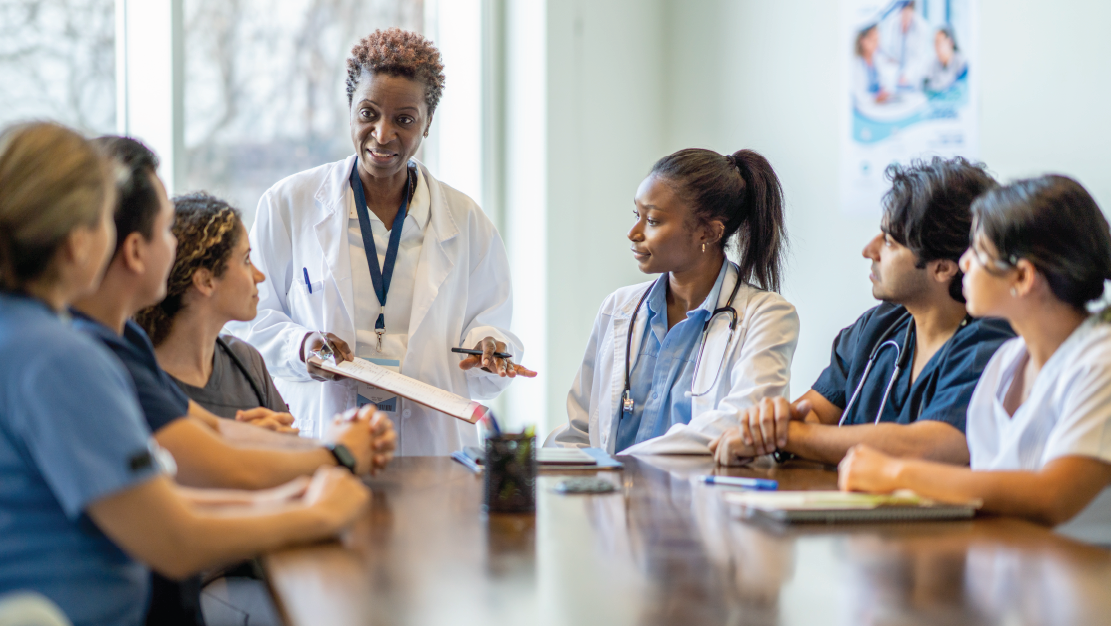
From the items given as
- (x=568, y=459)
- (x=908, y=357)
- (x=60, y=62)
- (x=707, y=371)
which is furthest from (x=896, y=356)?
(x=60, y=62)

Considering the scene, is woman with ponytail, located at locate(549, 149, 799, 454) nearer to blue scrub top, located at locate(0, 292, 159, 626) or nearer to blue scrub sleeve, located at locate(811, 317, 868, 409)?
blue scrub sleeve, located at locate(811, 317, 868, 409)

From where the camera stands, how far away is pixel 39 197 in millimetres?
1106

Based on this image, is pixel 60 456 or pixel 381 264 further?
pixel 381 264

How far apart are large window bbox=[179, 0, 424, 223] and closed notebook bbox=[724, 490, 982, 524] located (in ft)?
9.61

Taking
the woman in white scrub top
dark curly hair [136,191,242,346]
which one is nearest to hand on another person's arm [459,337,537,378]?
dark curly hair [136,191,242,346]

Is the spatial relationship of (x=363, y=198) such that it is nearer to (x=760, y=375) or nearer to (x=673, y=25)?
(x=760, y=375)

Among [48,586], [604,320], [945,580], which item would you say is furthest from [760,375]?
[48,586]

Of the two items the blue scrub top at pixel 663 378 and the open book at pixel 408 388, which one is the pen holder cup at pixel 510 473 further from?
the blue scrub top at pixel 663 378

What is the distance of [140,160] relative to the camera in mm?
1877

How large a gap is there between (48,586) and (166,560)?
0.49 feet

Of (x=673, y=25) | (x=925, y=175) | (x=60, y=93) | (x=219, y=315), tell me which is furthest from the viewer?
(x=673, y=25)

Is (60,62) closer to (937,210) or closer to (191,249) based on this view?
(191,249)

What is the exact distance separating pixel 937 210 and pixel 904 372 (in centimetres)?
40

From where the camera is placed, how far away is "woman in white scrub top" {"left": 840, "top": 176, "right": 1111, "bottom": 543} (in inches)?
58.9
